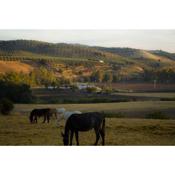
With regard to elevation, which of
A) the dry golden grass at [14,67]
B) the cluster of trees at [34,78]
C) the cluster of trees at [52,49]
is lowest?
the cluster of trees at [34,78]

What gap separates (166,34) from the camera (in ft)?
27.1

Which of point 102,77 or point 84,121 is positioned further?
point 102,77

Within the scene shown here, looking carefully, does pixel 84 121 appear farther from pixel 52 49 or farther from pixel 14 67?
pixel 14 67

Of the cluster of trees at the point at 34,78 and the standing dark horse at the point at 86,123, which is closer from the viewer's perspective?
the standing dark horse at the point at 86,123

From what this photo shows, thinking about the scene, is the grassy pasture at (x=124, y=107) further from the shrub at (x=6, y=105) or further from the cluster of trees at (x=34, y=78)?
the cluster of trees at (x=34, y=78)

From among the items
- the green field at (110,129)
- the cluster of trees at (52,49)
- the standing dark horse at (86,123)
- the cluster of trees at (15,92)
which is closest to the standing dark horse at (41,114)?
the green field at (110,129)

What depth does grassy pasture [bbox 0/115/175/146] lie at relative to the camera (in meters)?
8.50

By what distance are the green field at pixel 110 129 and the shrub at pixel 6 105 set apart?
0.10 m

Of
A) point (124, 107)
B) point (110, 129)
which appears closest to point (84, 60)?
point (124, 107)

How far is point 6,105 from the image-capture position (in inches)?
341

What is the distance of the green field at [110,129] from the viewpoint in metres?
8.51

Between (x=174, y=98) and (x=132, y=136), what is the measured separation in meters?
1.14

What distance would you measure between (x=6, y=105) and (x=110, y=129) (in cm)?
216
